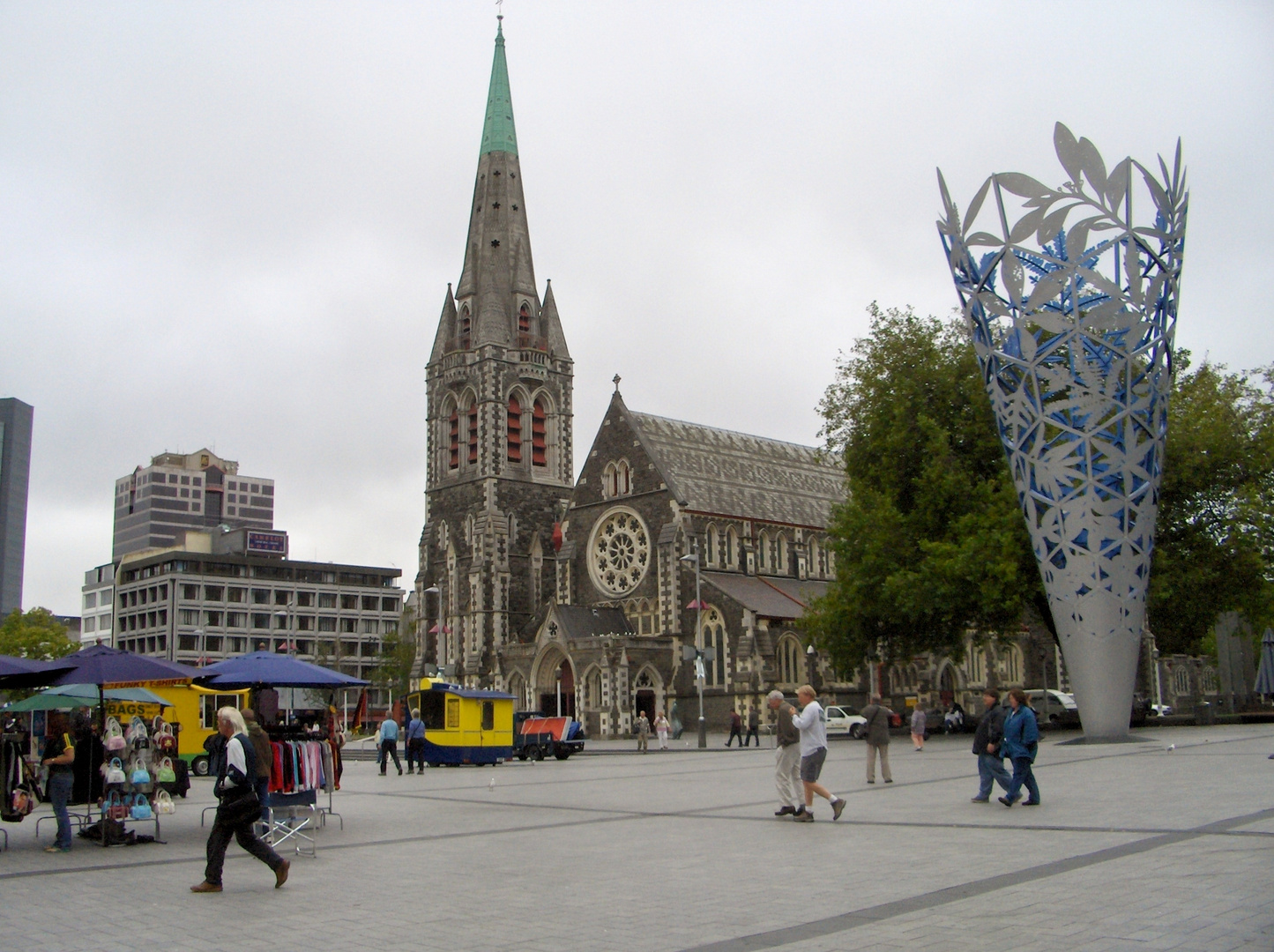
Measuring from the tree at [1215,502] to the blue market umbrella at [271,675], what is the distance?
26.5 meters

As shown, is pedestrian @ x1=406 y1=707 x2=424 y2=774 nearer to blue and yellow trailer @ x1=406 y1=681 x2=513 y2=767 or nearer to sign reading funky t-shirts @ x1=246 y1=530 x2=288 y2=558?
blue and yellow trailer @ x1=406 y1=681 x2=513 y2=767

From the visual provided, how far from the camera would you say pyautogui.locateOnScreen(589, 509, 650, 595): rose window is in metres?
58.1

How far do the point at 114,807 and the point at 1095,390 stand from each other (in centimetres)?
2214

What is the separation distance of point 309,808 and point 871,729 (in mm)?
9512

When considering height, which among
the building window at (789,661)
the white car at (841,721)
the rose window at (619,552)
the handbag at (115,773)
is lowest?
the white car at (841,721)

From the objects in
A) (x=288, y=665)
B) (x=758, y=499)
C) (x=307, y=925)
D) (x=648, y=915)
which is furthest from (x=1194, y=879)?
(x=758, y=499)

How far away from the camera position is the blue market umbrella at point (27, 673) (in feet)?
50.7

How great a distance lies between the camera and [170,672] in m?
16.9

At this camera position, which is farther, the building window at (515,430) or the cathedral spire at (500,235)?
the cathedral spire at (500,235)

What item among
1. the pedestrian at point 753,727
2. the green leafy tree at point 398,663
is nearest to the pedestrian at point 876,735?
the pedestrian at point 753,727

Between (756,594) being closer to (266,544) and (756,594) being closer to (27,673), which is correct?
(27,673)

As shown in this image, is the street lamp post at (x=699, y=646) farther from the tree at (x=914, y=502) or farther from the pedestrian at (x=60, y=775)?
the pedestrian at (x=60, y=775)

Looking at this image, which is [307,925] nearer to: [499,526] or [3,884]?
[3,884]

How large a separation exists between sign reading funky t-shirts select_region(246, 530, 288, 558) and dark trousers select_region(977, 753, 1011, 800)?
10842 centimetres
